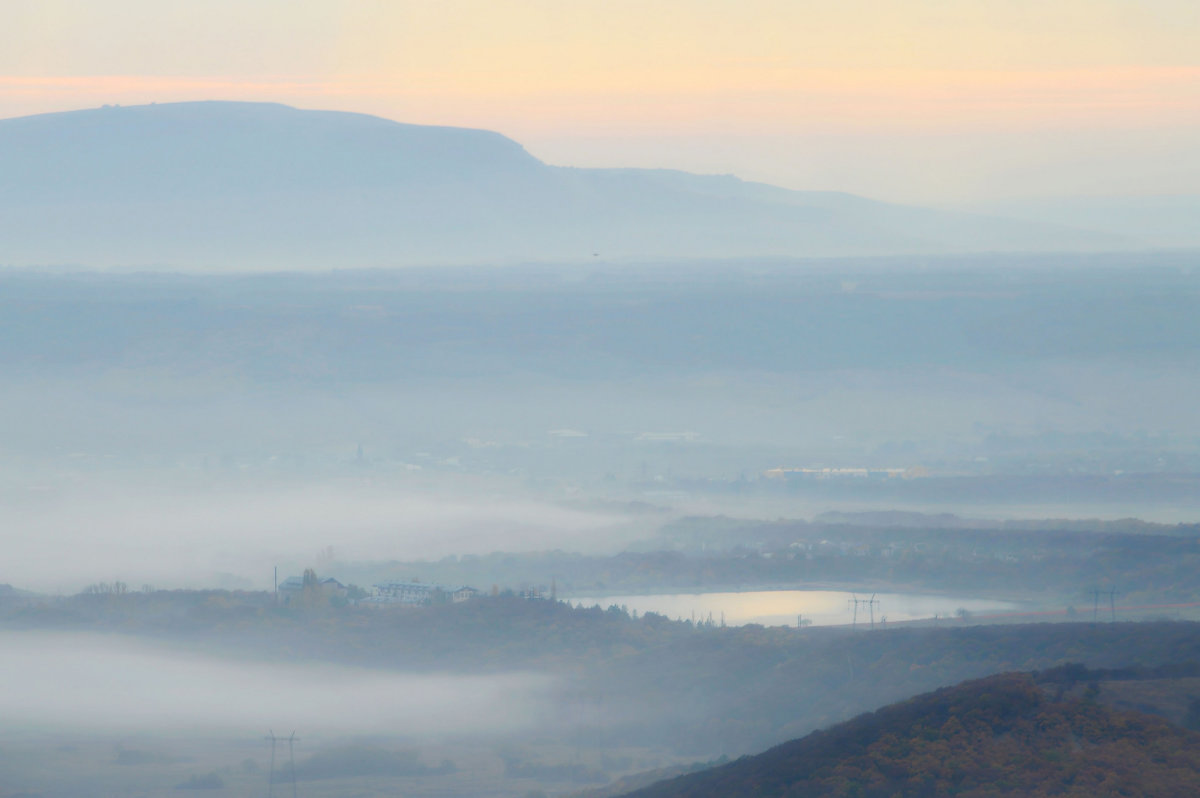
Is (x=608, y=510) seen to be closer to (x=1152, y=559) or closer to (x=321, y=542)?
(x=321, y=542)

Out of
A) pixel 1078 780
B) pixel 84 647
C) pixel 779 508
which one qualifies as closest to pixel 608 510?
pixel 779 508

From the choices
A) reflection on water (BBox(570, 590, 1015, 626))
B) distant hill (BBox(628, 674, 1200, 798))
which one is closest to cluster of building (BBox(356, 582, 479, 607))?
reflection on water (BBox(570, 590, 1015, 626))

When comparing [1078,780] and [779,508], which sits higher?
[779,508]

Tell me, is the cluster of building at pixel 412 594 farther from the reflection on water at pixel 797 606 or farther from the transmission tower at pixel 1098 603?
the transmission tower at pixel 1098 603

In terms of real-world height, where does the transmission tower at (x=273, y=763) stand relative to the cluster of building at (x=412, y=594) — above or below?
below

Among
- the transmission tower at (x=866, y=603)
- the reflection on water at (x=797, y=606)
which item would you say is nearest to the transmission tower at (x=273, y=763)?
the reflection on water at (x=797, y=606)

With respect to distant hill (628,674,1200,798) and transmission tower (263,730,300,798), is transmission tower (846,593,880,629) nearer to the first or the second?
transmission tower (263,730,300,798)
